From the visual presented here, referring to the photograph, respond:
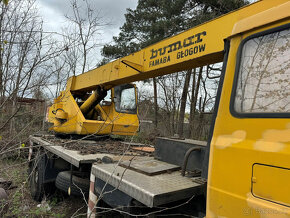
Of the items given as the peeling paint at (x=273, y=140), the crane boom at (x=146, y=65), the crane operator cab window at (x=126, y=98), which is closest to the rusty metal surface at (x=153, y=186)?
the peeling paint at (x=273, y=140)

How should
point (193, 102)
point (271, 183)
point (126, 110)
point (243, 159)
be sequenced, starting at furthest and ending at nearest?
point (193, 102)
point (126, 110)
point (243, 159)
point (271, 183)

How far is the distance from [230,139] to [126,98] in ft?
15.3

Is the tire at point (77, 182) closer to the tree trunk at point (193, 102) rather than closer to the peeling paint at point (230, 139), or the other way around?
the peeling paint at point (230, 139)

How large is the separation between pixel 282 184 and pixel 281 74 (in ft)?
2.14

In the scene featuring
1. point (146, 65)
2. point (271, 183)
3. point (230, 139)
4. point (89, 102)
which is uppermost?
point (146, 65)

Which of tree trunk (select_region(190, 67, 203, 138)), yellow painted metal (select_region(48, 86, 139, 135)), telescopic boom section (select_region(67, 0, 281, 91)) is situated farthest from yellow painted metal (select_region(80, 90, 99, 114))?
tree trunk (select_region(190, 67, 203, 138))

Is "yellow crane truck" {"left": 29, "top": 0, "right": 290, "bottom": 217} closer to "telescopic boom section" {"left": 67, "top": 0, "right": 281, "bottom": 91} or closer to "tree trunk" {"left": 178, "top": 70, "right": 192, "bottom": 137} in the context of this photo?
"telescopic boom section" {"left": 67, "top": 0, "right": 281, "bottom": 91}

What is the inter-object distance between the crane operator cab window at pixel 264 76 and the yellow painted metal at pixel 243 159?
55 mm

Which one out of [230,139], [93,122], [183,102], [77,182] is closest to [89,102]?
[93,122]

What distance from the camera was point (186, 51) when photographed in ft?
9.51

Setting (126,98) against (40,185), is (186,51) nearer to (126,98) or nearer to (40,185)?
(126,98)

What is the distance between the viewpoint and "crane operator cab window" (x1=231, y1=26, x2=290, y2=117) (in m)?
1.45

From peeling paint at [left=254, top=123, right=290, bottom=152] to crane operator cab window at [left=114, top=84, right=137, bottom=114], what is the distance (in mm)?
4702

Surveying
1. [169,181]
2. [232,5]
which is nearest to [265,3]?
[169,181]
